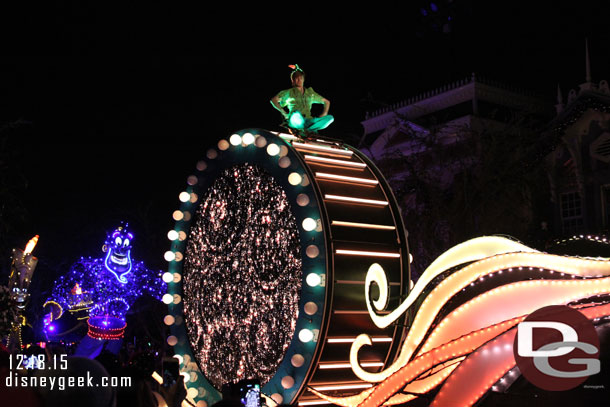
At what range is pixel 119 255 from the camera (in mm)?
27281

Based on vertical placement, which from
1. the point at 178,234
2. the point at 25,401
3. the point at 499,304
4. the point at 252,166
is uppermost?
the point at 252,166

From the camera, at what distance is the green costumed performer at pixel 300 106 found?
9.88m

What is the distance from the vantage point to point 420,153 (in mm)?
24938

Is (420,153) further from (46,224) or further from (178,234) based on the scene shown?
(46,224)

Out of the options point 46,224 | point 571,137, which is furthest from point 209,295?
point 46,224

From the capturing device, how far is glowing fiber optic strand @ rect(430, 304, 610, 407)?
248 inches

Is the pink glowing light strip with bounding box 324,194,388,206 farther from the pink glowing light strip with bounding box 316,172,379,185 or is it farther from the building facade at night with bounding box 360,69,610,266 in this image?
the building facade at night with bounding box 360,69,610,266

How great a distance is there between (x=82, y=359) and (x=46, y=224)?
95.0ft

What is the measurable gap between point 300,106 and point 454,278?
12.1 feet

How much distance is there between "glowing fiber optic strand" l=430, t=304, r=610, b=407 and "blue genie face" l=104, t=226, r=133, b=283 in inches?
864

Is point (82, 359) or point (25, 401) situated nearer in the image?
point (25, 401)

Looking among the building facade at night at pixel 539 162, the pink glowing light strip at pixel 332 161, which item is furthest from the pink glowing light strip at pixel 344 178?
the building facade at night at pixel 539 162

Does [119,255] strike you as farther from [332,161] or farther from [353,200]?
[353,200]

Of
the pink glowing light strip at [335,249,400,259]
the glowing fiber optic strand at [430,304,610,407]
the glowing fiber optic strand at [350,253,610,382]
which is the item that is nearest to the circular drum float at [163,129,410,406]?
the pink glowing light strip at [335,249,400,259]
